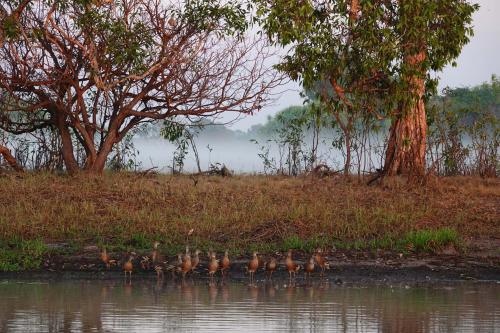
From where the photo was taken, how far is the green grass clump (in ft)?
38.9

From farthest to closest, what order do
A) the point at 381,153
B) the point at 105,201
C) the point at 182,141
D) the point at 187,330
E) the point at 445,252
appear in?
the point at 182,141
the point at 381,153
the point at 105,201
the point at 445,252
the point at 187,330

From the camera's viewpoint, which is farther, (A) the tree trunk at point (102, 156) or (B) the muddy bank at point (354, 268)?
(A) the tree trunk at point (102, 156)

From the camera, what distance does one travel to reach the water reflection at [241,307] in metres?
8.86

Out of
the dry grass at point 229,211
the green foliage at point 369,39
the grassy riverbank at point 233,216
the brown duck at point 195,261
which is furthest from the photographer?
the green foliage at point 369,39

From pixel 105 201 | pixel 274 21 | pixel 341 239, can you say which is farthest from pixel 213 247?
pixel 274 21

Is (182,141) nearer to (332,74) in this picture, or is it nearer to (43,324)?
(332,74)

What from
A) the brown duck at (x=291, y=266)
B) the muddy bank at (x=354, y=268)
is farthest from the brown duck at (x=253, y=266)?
the brown duck at (x=291, y=266)

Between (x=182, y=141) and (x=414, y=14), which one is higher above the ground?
(x=414, y=14)

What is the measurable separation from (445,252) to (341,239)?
4.58ft

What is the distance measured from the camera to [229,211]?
14375 millimetres

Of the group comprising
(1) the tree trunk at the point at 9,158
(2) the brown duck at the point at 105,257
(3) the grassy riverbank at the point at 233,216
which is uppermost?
(1) the tree trunk at the point at 9,158

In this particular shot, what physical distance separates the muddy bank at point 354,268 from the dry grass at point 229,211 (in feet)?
1.95

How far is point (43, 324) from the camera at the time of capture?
28.9 feet

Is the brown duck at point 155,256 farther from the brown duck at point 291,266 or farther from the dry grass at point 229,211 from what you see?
the brown duck at point 291,266
